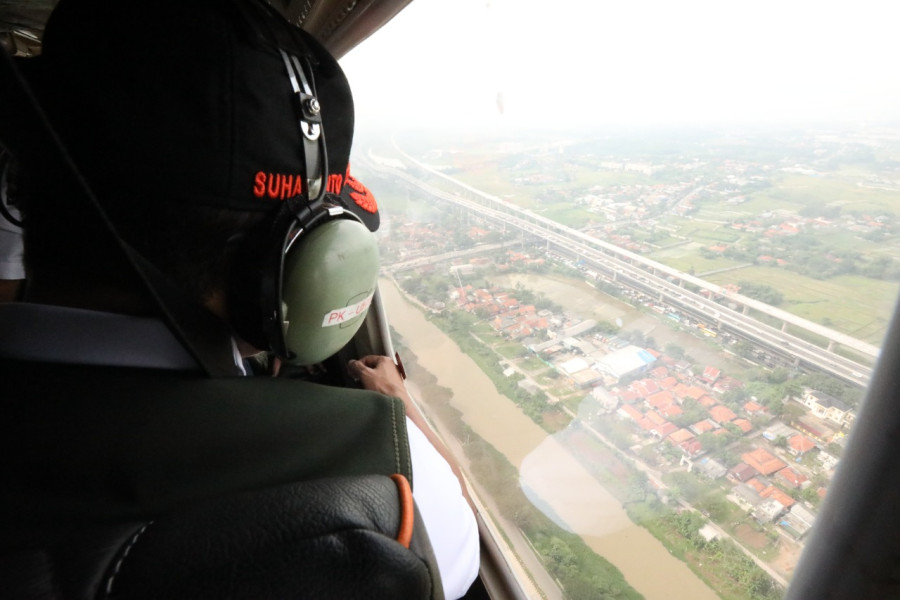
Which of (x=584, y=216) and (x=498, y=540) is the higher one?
(x=584, y=216)

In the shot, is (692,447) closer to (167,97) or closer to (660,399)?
(660,399)

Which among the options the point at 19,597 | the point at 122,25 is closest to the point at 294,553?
the point at 19,597

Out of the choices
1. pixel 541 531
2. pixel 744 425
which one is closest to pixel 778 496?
pixel 744 425

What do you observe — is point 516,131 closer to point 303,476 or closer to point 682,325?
point 682,325

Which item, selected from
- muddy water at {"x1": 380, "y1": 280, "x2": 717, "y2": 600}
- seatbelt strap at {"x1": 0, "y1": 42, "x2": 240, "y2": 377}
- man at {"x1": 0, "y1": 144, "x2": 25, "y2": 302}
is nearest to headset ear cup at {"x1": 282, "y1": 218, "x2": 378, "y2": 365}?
seatbelt strap at {"x1": 0, "y1": 42, "x2": 240, "y2": 377}

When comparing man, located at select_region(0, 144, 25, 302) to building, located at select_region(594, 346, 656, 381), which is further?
man, located at select_region(0, 144, 25, 302)

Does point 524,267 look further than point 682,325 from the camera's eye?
Yes

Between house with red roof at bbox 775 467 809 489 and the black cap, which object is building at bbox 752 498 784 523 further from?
the black cap
